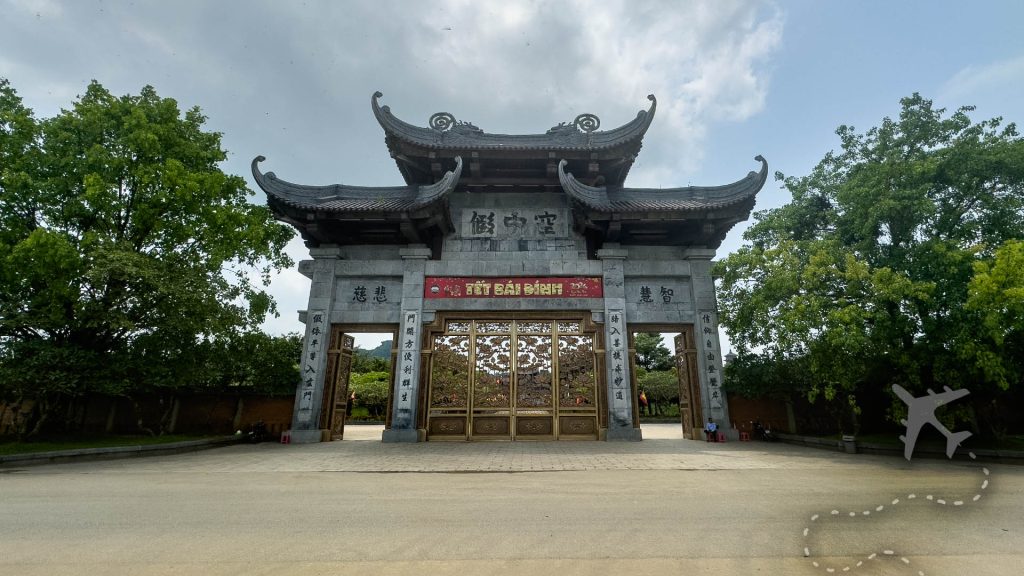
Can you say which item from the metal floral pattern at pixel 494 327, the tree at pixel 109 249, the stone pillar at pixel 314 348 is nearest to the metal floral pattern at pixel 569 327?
the metal floral pattern at pixel 494 327

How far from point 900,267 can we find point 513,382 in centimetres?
850

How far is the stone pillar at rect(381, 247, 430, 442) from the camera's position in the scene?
36.1 feet

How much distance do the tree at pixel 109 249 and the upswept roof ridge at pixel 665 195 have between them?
26.1 feet

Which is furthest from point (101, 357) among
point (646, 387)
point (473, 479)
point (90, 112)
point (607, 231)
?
point (646, 387)

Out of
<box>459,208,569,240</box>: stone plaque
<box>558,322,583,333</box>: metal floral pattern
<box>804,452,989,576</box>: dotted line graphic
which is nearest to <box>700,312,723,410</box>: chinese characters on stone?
<box>558,322,583,333</box>: metal floral pattern

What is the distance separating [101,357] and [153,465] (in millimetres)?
2883

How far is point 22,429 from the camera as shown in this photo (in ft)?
29.3

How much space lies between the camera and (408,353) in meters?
11.5

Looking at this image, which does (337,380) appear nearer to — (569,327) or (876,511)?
(569,327)

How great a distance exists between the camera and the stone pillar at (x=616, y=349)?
1102 centimetres

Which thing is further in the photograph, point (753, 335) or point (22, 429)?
point (753, 335)

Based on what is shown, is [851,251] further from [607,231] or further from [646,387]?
[646,387]

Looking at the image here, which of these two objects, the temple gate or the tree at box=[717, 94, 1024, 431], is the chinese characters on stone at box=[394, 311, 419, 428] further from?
the tree at box=[717, 94, 1024, 431]

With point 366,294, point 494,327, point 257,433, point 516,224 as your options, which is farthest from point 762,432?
point 257,433
